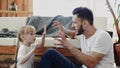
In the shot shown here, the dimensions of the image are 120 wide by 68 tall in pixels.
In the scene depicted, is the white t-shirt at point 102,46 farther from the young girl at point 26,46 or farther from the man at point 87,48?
the young girl at point 26,46

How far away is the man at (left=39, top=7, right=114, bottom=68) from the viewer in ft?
6.25

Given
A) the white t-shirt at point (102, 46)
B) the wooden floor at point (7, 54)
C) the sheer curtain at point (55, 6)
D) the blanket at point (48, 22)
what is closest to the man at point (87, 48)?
the white t-shirt at point (102, 46)

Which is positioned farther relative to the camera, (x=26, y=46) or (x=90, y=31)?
(x=26, y=46)

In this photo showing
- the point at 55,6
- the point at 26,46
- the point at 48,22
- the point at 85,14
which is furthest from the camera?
the point at 55,6

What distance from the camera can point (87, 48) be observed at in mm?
2096

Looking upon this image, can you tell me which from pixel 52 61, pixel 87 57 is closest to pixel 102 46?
pixel 87 57

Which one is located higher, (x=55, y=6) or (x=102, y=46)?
(x=55, y=6)

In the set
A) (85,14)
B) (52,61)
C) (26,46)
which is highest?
(85,14)

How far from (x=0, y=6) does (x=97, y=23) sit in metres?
2.52

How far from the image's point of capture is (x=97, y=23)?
3.04m

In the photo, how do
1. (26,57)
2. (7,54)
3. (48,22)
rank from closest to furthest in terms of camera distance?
(26,57) < (7,54) < (48,22)

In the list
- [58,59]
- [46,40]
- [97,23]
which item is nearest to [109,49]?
[58,59]

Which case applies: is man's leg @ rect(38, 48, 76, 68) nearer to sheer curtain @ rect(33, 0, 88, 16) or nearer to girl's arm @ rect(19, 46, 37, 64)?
girl's arm @ rect(19, 46, 37, 64)

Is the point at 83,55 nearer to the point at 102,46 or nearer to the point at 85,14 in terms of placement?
the point at 102,46
